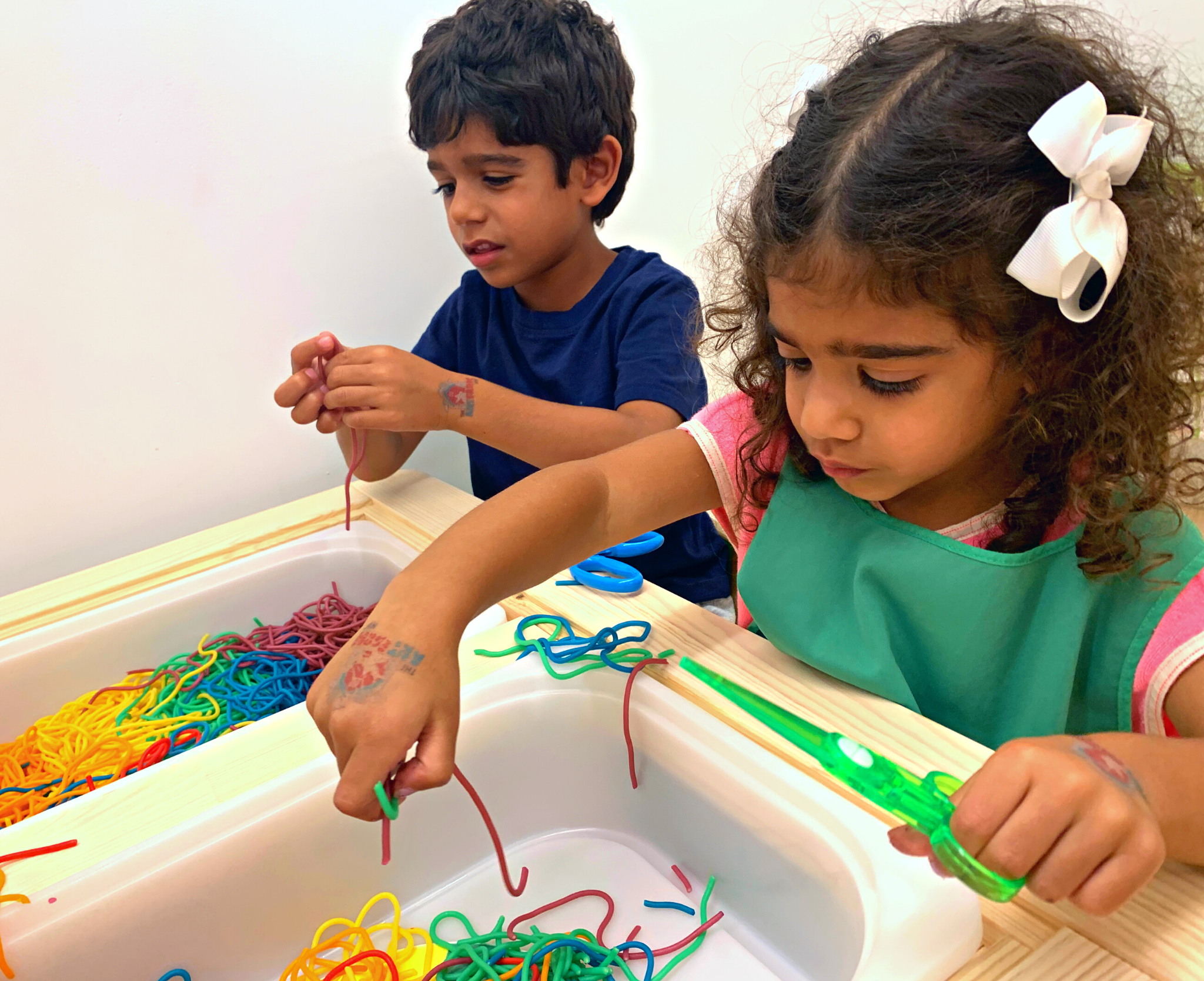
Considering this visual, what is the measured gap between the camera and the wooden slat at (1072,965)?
16.9 inches

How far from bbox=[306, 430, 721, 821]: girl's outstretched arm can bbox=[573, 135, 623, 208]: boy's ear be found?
50cm

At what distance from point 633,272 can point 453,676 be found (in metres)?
0.78

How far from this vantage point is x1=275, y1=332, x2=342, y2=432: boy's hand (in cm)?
91

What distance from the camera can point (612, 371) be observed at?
3.74ft

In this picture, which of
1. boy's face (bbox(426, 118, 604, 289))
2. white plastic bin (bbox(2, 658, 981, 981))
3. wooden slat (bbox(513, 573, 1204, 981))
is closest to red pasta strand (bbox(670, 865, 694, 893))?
white plastic bin (bbox(2, 658, 981, 981))

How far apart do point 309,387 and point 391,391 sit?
9cm

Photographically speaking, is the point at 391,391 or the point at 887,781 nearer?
the point at 887,781

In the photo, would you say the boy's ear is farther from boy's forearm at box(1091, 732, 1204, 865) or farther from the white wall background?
boy's forearm at box(1091, 732, 1204, 865)

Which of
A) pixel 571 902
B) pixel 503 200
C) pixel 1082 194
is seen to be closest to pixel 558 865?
pixel 571 902

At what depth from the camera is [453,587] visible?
553 mm

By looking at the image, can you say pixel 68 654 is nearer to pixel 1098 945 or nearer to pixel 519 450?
pixel 519 450

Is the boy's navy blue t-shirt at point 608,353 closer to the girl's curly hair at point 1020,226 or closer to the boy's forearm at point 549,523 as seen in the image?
the boy's forearm at point 549,523

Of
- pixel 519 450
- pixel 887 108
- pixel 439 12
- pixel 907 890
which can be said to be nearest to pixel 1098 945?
pixel 907 890

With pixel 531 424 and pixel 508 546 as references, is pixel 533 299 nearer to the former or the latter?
pixel 531 424
